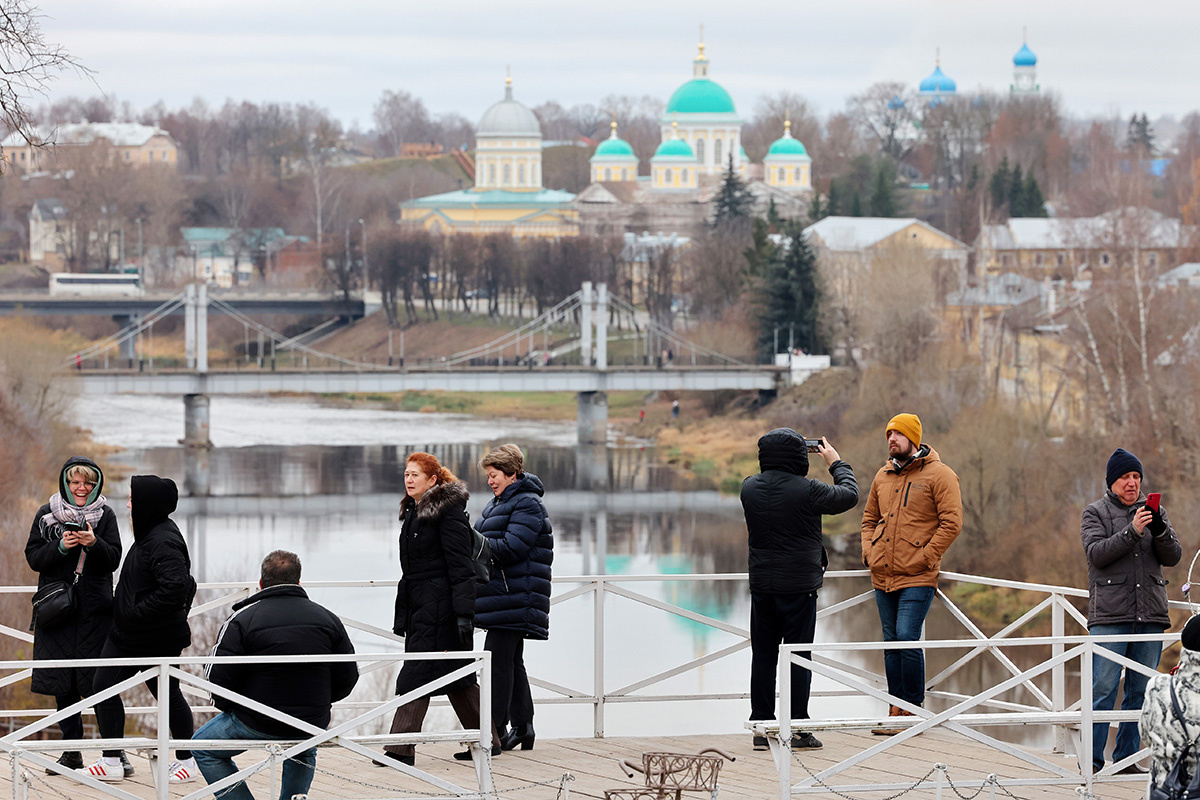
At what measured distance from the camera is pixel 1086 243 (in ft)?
145

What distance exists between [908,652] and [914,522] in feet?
1.53

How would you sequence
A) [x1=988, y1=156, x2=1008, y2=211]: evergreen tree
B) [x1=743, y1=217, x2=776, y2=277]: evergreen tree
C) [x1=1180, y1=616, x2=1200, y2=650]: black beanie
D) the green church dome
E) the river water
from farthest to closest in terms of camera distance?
1. the green church dome
2. [x1=988, y1=156, x2=1008, y2=211]: evergreen tree
3. [x1=743, y1=217, x2=776, y2=277]: evergreen tree
4. the river water
5. [x1=1180, y1=616, x2=1200, y2=650]: black beanie

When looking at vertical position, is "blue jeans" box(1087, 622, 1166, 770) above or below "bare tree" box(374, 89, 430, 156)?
below

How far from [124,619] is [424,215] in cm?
7788

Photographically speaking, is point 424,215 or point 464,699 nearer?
point 464,699

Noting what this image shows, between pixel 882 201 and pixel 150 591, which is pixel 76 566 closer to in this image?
pixel 150 591

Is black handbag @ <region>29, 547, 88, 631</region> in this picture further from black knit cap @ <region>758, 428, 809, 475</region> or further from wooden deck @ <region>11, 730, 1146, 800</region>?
black knit cap @ <region>758, 428, 809, 475</region>

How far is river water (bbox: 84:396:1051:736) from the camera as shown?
1631cm

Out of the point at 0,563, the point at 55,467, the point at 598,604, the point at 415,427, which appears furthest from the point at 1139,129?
the point at 598,604

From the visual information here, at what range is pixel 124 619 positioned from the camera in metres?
5.27

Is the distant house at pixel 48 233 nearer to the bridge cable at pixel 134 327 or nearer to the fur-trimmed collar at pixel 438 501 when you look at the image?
the bridge cable at pixel 134 327

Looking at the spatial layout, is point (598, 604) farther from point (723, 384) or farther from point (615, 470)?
point (723, 384)

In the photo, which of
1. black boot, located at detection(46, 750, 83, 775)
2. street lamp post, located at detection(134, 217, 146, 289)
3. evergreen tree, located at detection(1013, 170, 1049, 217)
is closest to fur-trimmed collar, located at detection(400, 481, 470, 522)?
black boot, located at detection(46, 750, 83, 775)

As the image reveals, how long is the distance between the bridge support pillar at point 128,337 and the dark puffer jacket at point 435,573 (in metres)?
46.8
